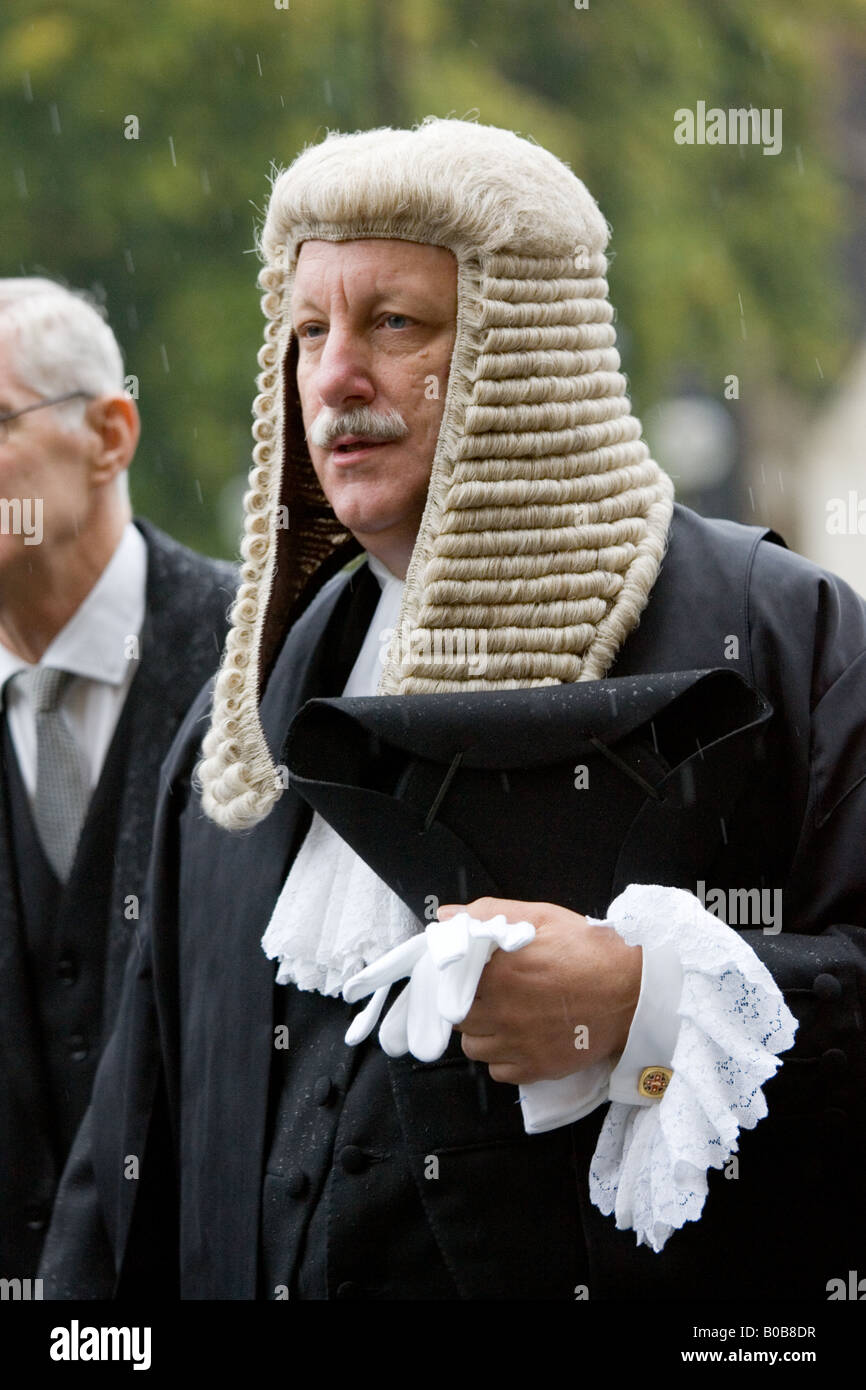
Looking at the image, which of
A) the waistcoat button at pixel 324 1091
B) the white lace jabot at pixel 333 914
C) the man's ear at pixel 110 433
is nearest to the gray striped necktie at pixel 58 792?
the man's ear at pixel 110 433

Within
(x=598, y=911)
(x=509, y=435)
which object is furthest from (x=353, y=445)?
(x=598, y=911)

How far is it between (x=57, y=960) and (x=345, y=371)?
1.74m

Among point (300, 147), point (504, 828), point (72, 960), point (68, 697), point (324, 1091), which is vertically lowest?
point (324, 1091)

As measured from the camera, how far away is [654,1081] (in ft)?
8.79

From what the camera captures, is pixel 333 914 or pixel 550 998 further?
pixel 333 914

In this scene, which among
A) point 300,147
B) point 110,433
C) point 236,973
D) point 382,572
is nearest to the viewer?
point 236,973

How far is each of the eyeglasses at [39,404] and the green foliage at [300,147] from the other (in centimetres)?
506

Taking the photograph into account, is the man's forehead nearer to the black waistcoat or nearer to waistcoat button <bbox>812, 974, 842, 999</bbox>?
waistcoat button <bbox>812, 974, 842, 999</bbox>

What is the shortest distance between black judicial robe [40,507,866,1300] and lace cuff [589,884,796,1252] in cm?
11

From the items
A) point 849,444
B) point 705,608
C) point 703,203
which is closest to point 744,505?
point 849,444

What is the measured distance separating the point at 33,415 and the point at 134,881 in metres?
1.14

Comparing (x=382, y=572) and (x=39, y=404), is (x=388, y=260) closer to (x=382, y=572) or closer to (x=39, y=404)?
(x=382, y=572)

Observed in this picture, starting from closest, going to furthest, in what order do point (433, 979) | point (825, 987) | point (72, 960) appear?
point (433, 979)
point (825, 987)
point (72, 960)

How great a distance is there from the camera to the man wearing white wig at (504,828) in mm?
2648
